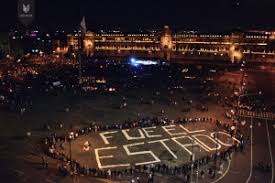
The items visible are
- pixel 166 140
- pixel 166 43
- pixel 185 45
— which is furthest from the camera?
pixel 166 43

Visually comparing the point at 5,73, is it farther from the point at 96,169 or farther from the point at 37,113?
the point at 96,169

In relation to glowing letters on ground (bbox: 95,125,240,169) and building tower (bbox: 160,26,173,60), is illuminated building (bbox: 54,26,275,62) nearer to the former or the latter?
building tower (bbox: 160,26,173,60)

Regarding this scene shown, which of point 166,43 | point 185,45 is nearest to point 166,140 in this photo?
point 185,45

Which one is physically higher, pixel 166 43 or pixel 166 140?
pixel 166 43

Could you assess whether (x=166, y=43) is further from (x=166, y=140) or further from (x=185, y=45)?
(x=166, y=140)

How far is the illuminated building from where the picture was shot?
134m

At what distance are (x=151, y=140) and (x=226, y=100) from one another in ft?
92.5

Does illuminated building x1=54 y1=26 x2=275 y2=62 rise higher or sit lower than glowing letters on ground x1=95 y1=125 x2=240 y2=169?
higher

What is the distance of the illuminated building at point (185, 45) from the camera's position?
5273 inches

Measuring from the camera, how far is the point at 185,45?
482ft

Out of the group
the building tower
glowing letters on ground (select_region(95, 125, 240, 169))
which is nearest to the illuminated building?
the building tower

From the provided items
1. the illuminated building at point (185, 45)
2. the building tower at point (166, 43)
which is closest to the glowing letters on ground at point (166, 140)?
the illuminated building at point (185, 45)

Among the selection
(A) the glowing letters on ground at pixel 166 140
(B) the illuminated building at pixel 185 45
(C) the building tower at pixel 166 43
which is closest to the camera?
(A) the glowing letters on ground at pixel 166 140

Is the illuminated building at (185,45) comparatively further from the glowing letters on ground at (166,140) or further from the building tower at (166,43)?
the glowing letters on ground at (166,140)
